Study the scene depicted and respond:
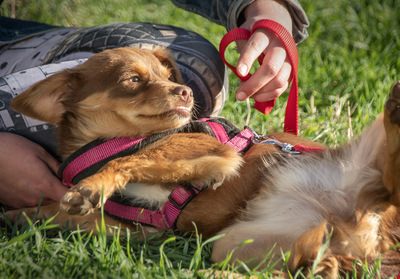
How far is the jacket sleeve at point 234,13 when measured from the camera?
9.30 feet

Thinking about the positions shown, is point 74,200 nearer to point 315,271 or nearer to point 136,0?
point 315,271

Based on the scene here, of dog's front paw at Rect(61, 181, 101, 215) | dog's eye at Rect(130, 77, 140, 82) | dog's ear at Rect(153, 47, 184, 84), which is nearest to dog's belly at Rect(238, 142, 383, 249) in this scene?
dog's front paw at Rect(61, 181, 101, 215)

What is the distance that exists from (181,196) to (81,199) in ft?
1.45

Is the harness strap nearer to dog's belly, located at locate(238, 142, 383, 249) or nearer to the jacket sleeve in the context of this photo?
dog's belly, located at locate(238, 142, 383, 249)

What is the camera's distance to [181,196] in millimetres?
1938

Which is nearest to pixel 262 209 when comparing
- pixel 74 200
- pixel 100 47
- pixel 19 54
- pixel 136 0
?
pixel 74 200

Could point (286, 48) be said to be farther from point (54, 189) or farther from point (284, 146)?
point (54, 189)

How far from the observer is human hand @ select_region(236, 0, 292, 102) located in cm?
228

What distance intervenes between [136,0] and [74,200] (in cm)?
557

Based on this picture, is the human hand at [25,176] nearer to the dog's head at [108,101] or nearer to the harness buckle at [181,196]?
the dog's head at [108,101]

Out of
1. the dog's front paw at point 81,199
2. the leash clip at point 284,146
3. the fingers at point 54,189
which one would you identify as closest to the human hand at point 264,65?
the leash clip at point 284,146

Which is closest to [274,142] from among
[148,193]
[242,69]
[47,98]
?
[242,69]

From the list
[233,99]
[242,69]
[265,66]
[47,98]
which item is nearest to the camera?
[47,98]

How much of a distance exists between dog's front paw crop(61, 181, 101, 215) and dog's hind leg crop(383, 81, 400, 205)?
1129 mm
